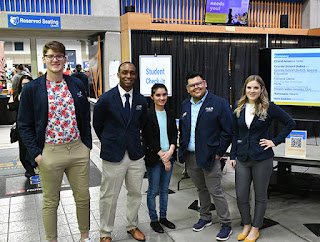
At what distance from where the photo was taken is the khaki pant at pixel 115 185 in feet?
9.37

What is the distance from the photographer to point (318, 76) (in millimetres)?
4270

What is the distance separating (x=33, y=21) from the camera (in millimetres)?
6816

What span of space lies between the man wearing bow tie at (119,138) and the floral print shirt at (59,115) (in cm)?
29

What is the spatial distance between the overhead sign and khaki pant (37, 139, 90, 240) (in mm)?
4405

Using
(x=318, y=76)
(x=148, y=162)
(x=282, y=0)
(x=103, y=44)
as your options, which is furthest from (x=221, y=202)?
(x=282, y=0)

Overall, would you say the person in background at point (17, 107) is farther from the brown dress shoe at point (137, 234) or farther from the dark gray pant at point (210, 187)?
the dark gray pant at point (210, 187)

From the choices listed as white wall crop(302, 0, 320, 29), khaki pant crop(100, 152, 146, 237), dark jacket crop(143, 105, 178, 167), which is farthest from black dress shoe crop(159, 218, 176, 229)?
white wall crop(302, 0, 320, 29)

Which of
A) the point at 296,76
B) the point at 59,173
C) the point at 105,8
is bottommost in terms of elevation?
the point at 59,173

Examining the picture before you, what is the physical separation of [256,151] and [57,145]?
64.1 inches

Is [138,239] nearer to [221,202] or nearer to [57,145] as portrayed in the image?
[221,202]

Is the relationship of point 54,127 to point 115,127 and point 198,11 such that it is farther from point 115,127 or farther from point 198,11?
point 198,11

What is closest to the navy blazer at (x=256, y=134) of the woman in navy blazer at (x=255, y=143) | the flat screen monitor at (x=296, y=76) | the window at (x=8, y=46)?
the woman in navy blazer at (x=255, y=143)

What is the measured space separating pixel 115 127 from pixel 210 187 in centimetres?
101

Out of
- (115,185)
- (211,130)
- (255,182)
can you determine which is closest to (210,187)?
(255,182)
